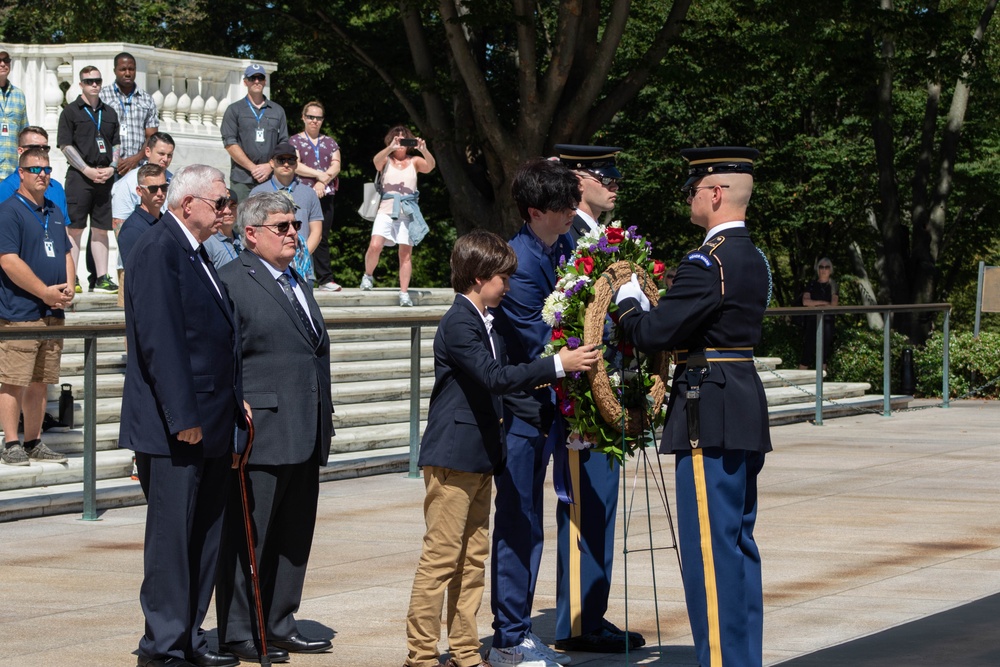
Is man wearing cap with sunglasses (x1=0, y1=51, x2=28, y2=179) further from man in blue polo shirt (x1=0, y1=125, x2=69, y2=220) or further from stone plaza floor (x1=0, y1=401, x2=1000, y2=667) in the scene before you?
stone plaza floor (x1=0, y1=401, x2=1000, y2=667)

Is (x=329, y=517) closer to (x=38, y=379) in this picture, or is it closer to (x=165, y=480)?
(x=38, y=379)

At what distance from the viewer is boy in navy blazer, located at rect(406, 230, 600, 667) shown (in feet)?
19.7

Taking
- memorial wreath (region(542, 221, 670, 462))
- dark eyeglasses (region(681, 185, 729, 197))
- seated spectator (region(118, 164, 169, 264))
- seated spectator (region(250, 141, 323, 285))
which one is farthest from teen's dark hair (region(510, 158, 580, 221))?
seated spectator (region(250, 141, 323, 285))

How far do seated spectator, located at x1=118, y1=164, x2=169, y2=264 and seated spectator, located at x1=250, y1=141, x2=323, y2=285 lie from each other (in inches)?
49.0

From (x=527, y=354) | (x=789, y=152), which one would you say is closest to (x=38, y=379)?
(x=527, y=354)

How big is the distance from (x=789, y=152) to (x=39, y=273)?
945 inches

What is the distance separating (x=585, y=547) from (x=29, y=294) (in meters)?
5.57

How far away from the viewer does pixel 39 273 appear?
10773 millimetres

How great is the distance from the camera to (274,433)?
6.54 m

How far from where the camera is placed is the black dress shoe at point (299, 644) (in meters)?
6.62

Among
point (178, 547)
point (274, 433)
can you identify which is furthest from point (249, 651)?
point (274, 433)

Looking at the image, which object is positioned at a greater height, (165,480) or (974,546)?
(165,480)

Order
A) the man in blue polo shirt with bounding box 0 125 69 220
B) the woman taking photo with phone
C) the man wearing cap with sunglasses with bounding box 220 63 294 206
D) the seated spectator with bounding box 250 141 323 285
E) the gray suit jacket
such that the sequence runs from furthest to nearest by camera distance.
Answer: the woman taking photo with phone
the man wearing cap with sunglasses with bounding box 220 63 294 206
the seated spectator with bounding box 250 141 323 285
the man in blue polo shirt with bounding box 0 125 69 220
the gray suit jacket

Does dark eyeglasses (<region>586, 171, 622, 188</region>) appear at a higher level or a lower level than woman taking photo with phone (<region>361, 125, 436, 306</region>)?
lower
